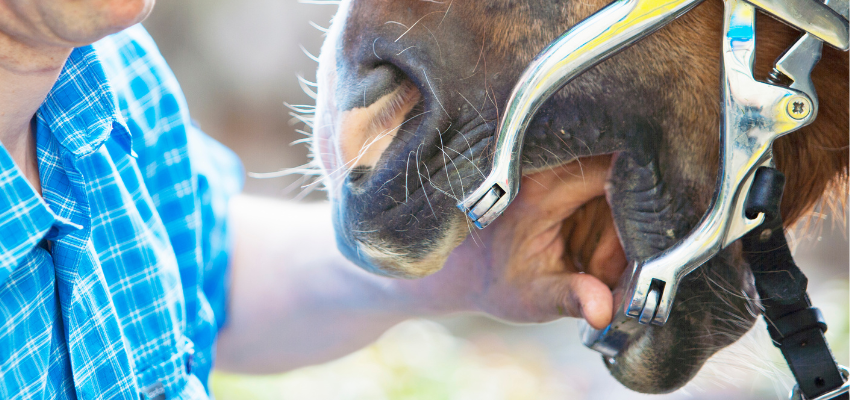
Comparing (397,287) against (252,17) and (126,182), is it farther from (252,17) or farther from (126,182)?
(252,17)

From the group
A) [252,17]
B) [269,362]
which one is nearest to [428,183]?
[269,362]

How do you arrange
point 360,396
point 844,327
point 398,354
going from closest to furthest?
point 844,327
point 360,396
point 398,354

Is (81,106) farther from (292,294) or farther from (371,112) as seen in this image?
(292,294)

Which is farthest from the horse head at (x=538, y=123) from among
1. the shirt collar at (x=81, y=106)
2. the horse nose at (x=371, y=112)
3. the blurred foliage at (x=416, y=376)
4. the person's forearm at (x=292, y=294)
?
the blurred foliage at (x=416, y=376)

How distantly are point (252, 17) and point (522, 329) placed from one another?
1.26m

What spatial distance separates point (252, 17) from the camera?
1883mm

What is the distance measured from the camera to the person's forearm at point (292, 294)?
72 cm

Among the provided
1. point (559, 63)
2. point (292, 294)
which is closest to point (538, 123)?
point (559, 63)

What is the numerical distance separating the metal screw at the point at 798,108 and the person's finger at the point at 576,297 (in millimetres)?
162

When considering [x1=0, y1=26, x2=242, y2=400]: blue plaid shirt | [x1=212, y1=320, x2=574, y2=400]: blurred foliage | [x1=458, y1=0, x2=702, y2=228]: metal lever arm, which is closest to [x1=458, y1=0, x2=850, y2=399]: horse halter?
[x1=458, y1=0, x2=702, y2=228]: metal lever arm

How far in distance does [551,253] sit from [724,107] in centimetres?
20

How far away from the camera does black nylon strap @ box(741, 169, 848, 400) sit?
413 mm

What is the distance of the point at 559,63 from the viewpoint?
14.0 inches

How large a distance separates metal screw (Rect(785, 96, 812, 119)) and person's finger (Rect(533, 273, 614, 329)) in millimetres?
162
